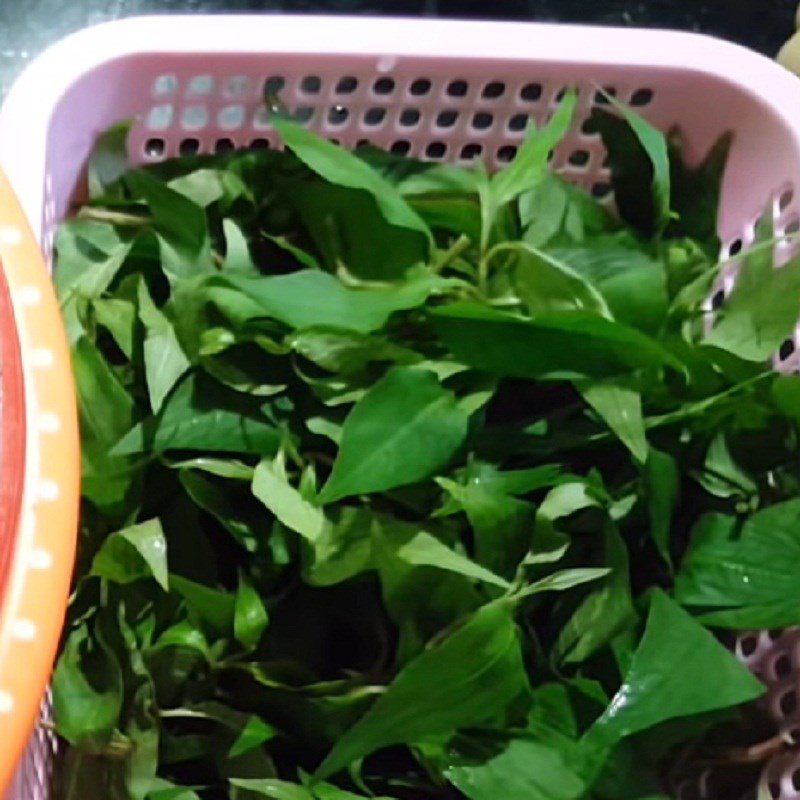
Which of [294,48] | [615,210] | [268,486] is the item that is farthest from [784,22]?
[268,486]

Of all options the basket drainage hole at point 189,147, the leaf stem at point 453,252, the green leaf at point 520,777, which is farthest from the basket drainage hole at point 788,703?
the basket drainage hole at point 189,147

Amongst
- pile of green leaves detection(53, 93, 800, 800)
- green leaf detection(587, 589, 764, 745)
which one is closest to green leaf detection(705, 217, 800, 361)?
pile of green leaves detection(53, 93, 800, 800)

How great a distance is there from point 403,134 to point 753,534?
0.21 meters

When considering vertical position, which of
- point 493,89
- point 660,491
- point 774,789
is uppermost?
point 493,89

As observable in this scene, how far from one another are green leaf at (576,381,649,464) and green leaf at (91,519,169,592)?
0.16 meters

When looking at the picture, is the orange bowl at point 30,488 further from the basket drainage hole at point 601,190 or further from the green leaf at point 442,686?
the basket drainage hole at point 601,190

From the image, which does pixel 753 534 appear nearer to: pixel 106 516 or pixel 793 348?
pixel 793 348

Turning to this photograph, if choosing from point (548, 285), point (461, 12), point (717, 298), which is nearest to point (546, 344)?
point (548, 285)

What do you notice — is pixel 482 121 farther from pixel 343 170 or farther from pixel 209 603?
pixel 209 603

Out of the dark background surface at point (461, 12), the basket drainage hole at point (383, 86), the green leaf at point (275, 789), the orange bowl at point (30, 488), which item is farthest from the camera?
the dark background surface at point (461, 12)

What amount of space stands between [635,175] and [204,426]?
207mm

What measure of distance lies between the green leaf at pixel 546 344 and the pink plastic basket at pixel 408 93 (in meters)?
0.09

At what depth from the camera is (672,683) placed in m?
0.43

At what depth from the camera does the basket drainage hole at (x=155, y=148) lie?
0.53m
